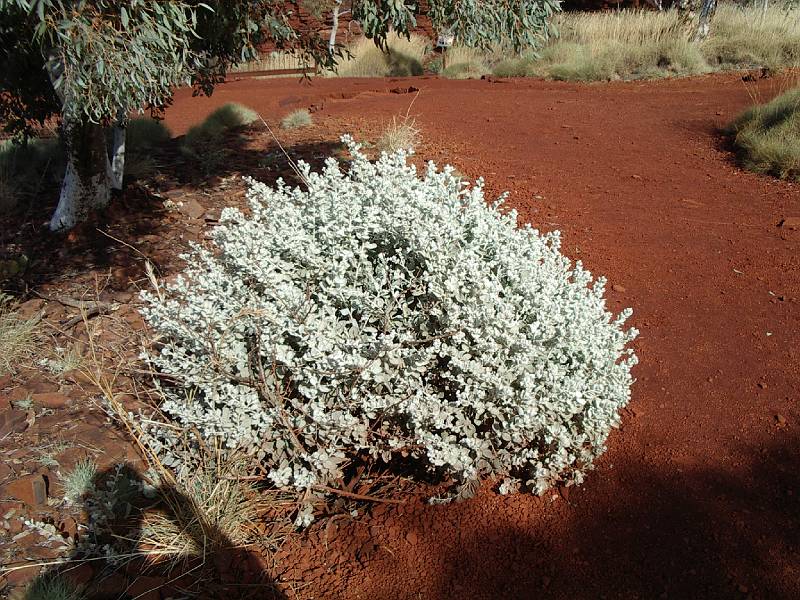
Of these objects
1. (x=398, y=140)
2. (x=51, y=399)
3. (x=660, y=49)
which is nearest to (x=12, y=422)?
(x=51, y=399)

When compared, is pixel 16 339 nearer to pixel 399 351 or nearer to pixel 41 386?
pixel 41 386

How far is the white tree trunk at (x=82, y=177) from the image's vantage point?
5.11 meters

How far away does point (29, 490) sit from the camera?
2896mm

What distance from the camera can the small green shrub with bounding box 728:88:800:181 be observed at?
20.1 feet

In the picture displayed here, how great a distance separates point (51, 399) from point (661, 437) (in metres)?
3.28

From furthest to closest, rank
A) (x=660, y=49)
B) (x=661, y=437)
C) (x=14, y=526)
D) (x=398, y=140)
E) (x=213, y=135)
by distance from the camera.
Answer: (x=660, y=49) < (x=213, y=135) < (x=398, y=140) < (x=661, y=437) < (x=14, y=526)

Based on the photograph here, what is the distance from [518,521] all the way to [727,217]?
12.9 feet

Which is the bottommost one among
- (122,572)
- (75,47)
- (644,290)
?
(122,572)

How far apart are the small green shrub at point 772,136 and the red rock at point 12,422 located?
6600mm

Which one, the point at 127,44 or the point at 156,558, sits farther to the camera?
the point at 127,44

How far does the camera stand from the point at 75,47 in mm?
3211

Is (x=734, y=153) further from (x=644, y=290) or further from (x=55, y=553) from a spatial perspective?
(x=55, y=553)

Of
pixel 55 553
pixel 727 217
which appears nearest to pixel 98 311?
pixel 55 553

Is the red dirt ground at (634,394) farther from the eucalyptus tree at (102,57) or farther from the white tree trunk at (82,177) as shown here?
the eucalyptus tree at (102,57)
